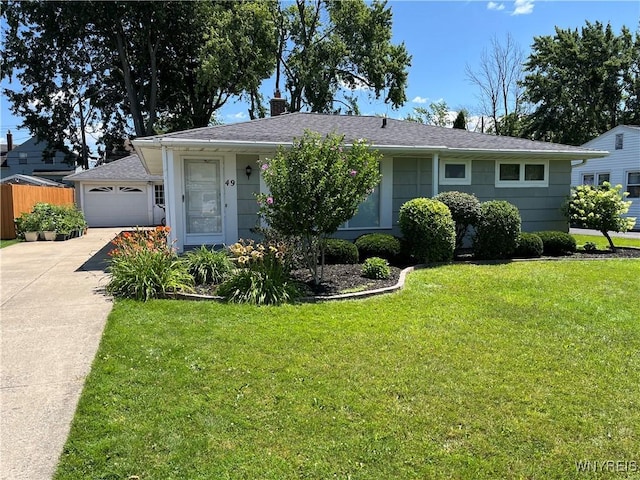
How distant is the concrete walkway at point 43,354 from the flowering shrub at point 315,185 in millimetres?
2857

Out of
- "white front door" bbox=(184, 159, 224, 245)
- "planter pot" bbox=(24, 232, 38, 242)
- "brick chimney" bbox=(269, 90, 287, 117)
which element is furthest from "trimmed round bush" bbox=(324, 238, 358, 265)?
"planter pot" bbox=(24, 232, 38, 242)

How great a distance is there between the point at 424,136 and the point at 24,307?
973 cm

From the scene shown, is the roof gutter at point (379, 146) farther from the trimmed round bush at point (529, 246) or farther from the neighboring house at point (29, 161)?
the neighboring house at point (29, 161)

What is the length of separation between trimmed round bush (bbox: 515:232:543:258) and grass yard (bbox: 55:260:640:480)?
399 cm

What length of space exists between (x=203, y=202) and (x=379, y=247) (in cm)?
406

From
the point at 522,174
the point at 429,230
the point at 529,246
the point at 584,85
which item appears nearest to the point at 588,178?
the point at 584,85

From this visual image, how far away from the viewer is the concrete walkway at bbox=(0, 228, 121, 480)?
287 cm

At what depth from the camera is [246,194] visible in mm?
10039

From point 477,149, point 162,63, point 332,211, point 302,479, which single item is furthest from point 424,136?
point 162,63

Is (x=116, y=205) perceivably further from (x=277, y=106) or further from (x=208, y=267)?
(x=208, y=267)

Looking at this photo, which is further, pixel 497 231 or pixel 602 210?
pixel 602 210

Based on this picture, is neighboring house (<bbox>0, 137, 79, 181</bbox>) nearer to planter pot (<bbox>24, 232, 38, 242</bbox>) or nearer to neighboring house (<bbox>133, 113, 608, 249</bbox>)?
planter pot (<bbox>24, 232, 38, 242</bbox>)

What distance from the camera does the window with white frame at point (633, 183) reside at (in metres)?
20.5

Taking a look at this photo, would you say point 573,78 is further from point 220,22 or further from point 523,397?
point 523,397
